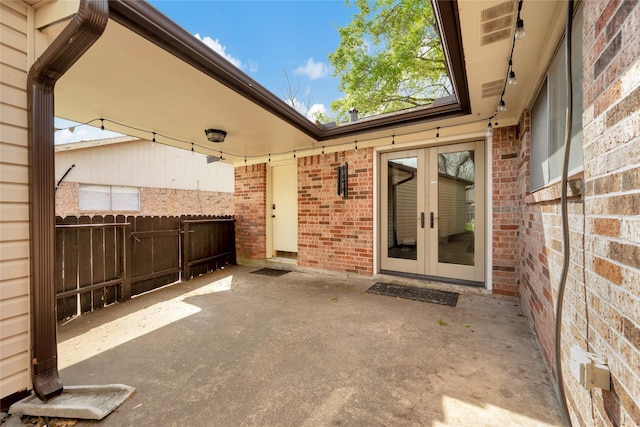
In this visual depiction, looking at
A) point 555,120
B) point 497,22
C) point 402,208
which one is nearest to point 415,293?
point 402,208

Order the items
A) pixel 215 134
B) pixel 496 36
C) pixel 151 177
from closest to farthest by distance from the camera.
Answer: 1. pixel 496 36
2. pixel 215 134
3. pixel 151 177

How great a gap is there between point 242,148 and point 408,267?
→ 3.79m

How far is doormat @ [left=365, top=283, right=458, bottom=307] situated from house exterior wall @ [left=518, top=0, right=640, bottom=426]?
6.47 ft

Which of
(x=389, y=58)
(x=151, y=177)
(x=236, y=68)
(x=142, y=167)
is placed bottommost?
(x=236, y=68)

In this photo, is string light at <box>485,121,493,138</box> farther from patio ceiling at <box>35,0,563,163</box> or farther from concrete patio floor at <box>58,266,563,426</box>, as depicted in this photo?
concrete patio floor at <box>58,266,563,426</box>

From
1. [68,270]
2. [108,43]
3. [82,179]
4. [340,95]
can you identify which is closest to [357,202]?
[108,43]

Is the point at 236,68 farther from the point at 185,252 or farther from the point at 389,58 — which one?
the point at 389,58

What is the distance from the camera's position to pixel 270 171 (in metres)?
6.05

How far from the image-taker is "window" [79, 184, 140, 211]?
9.21 metres

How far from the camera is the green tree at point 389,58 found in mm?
7617

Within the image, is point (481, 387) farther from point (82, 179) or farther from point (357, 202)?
point (82, 179)

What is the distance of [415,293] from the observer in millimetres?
3781

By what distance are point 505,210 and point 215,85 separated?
12.8ft

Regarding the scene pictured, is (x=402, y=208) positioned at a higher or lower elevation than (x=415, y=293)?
higher
